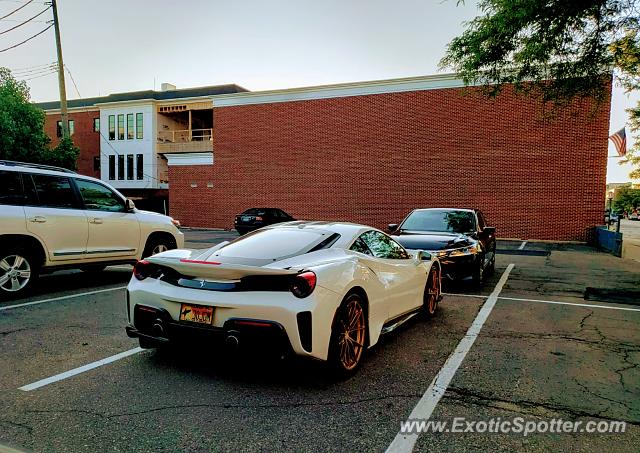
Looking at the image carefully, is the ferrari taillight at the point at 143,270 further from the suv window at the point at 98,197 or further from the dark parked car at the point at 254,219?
the dark parked car at the point at 254,219

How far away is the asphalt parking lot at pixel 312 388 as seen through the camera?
294 centimetres

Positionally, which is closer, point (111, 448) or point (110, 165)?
point (111, 448)

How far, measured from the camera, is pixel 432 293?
6449 millimetres

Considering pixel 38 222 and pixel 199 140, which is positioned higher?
pixel 199 140

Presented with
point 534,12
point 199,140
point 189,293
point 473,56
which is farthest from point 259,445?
point 199,140

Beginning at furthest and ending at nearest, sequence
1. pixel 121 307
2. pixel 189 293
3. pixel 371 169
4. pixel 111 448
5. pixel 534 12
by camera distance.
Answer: pixel 371 169
pixel 534 12
pixel 121 307
pixel 189 293
pixel 111 448

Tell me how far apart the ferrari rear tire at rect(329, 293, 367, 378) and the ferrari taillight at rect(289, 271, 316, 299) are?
38 cm

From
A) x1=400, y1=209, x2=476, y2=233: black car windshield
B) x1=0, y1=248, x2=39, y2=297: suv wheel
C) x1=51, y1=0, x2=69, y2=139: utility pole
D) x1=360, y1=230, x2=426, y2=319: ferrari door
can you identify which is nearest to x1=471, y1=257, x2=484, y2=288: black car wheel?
x1=400, y1=209, x2=476, y2=233: black car windshield

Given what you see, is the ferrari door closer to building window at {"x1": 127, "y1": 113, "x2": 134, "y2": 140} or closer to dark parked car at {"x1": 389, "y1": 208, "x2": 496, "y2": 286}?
dark parked car at {"x1": 389, "y1": 208, "x2": 496, "y2": 286}

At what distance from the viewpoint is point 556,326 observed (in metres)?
6.11

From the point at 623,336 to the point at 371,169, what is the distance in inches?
745

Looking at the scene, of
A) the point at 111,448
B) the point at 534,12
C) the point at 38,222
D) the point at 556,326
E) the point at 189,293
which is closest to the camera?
the point at 111,448

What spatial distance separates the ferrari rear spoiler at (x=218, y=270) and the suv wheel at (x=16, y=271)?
441 cm

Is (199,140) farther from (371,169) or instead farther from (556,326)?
(556,326)
